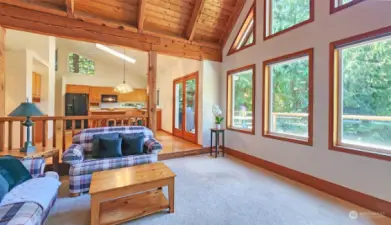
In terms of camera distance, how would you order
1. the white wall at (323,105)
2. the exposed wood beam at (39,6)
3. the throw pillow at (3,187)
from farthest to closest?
1. the exposed wood beam at (39,6)
2. the white wall at (323,105)
3. the throw pillow at (3,187)

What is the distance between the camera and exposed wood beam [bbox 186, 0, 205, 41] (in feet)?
13.5

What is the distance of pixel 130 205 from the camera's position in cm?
218

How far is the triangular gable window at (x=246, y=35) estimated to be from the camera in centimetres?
429

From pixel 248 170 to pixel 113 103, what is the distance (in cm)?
777

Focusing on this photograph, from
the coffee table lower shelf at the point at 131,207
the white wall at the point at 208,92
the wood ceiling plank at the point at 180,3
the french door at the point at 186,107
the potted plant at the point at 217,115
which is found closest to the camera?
the coffee table lower shelf at the point at 131,207

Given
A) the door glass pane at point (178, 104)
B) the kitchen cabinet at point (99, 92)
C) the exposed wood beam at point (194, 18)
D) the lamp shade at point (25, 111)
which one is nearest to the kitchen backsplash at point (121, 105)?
the kitchen cabinet at point (99, 92)

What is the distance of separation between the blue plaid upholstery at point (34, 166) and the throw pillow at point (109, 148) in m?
0.77

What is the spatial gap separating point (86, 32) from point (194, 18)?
2.27m

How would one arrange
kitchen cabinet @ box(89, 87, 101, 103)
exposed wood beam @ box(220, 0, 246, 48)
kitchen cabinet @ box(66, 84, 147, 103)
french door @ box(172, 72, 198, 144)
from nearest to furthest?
exposed wood beam @ box(220, 0, 246, 48)
french door @ box(172, 72, 198, 144)
kitchen cabinet @ box(66, 84, 147, 103)
kitchen cabinet @ box(89, 87, 101, 103)

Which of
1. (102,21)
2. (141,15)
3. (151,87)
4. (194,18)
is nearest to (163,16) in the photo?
(141,15)

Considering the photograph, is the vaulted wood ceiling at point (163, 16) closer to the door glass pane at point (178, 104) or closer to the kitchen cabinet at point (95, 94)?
the door glass pane at point (178, 104)

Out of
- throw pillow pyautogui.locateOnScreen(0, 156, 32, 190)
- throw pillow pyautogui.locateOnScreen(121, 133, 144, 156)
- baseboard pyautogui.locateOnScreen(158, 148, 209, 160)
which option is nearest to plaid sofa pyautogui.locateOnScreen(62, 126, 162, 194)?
throw pillow pyautogui.locateOnScreen(121, 133, 144, 156)

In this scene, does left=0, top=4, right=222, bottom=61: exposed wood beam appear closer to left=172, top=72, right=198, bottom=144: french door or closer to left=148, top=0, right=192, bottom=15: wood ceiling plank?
left=148, top=0, right=192, bottom=15: wood ceiling plank

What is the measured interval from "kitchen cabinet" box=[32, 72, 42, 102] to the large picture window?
551cm
